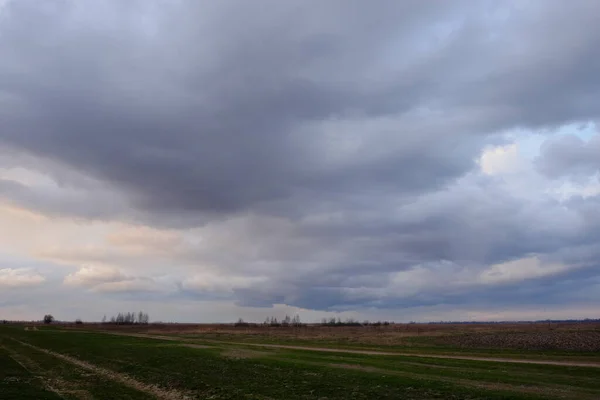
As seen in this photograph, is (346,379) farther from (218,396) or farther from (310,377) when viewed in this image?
(218,396)

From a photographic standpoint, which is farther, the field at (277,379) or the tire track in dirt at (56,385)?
the tire track in dirt at (56,385)

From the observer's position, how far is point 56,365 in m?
41.7

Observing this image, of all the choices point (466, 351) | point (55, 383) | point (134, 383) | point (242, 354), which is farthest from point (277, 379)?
point (466, 351)

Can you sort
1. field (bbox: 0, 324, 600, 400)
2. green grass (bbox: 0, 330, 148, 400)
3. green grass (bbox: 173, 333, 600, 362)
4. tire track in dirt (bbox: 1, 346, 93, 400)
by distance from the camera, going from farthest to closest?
green grass (bbox: 173, 333, 600, 362) → tire track in dirt (bbox: 1, 346, 93, 400) → green grass (bbox: 0, 330, 148, 400) → field (bbox: 0, 324, 600, 400)

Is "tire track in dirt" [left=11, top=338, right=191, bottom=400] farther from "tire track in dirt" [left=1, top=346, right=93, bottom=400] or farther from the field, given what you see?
"tire track in dirt" [left=1, top=346, right=93, bottom=400]

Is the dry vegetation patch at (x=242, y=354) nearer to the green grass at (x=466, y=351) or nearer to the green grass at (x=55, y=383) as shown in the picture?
the green grass at (x=55, y=383)

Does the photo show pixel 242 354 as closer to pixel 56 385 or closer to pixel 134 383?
pixel 134 383

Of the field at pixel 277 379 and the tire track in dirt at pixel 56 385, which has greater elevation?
the field at pixel 277 379

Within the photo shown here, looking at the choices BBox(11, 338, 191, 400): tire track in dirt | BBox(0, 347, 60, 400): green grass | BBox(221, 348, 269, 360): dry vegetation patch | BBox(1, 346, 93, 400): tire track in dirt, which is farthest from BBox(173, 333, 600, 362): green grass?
BBox(0, 347, 60, 400): green grass

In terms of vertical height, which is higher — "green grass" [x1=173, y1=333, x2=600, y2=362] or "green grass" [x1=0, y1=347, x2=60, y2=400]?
"green grass" [x1=0, y1=347, x2=60, y2=400]

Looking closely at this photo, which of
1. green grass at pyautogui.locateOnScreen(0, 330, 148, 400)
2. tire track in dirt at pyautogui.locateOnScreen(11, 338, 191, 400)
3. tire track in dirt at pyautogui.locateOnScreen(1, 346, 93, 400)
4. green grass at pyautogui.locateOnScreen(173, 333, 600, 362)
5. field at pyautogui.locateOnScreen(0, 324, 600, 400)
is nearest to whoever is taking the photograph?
field at pyautogui.locateOnScreen(0, 324, 600, 400)

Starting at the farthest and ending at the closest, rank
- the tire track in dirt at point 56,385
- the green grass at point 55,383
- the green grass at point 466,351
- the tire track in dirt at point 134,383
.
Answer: the green grass at point 466,351
the tire track in dirt at point 56,385
the tire track in dirt at point 134,383
the green grass at point 55,383

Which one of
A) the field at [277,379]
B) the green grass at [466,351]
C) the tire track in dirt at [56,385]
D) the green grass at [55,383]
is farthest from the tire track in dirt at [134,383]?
the green grass at [466,351]

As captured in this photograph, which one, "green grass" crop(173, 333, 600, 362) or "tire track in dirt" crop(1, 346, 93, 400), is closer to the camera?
"tire track in dirt" crop(1, 346, 93, 400)
